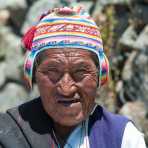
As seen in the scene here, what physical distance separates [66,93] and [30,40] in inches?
14.2

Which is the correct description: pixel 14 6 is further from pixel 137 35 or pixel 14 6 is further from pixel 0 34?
pixel 137 35

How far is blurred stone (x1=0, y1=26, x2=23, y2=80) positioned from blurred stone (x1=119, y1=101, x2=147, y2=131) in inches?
115

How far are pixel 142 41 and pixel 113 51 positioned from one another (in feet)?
1.86

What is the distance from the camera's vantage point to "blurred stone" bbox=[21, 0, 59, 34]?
982 cm

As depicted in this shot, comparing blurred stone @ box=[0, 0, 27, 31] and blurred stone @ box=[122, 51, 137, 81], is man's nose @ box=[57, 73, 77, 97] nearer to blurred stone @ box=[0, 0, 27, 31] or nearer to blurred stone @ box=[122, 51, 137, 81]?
blurred stone @ box=[122, 51, 137, 81]

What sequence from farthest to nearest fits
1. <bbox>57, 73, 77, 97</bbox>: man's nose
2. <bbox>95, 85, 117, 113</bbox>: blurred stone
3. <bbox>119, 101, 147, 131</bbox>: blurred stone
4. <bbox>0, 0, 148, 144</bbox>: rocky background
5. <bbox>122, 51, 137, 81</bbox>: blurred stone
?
<bbox>122, 51, 137, 81</bbox>: blurred stone
<bbox>0, 0, 148, 144</bbox>: rocky background
<bbox>95, 85, 117, 113</bbox>: blurred stone
<bbox>119, 101, 147, 131</bbox>: blurred stone
<bbox>57, 73, 77, 97</bbox>: man's nose

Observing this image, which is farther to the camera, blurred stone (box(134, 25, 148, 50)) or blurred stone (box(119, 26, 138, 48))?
blurred stone (box(119, 26, 138, 48))

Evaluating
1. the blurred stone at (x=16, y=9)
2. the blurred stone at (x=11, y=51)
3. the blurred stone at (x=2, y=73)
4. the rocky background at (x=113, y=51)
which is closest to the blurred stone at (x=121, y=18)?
the rocky background at (x=113, y=51)

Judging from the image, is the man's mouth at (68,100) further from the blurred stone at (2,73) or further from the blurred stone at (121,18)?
the blurred stone at (2,73)

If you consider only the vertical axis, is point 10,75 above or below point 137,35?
below

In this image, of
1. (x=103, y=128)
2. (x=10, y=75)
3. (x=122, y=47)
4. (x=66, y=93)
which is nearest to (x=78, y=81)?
(x=66, y=93)

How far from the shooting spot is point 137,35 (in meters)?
8.05

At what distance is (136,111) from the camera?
22.1ft

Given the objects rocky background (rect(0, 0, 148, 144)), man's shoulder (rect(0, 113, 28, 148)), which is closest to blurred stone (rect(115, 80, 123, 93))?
rocky background (rect(0, 0, 148, 144))
